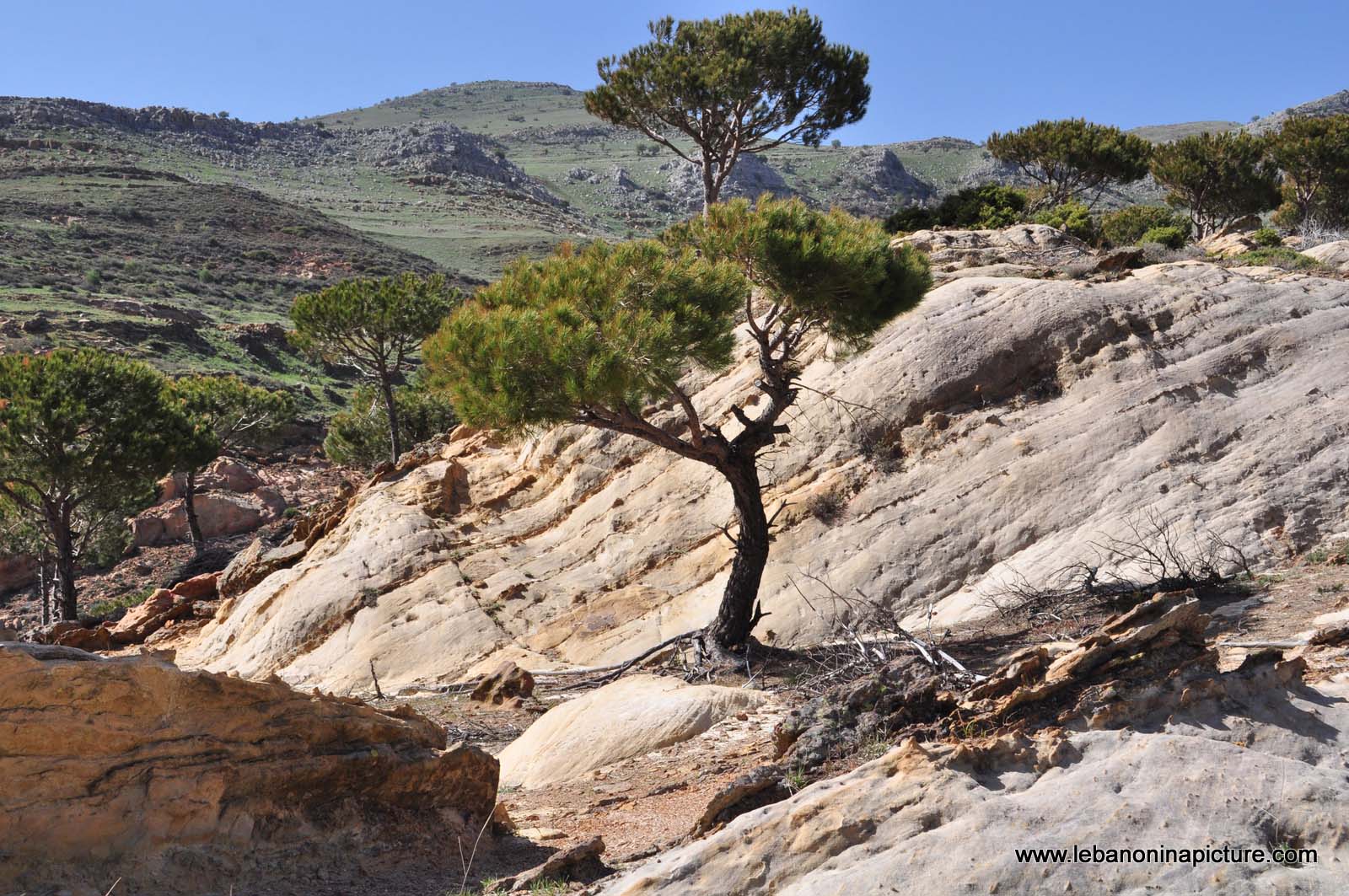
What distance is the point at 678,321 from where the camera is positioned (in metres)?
10.4

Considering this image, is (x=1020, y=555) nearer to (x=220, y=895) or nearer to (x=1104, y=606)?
(x=1104, y=606)

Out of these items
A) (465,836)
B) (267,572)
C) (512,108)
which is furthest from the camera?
(512,108)

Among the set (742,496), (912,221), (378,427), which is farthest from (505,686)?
(378,427)

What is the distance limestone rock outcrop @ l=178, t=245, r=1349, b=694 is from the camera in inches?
465

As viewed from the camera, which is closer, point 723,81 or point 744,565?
point 744,565

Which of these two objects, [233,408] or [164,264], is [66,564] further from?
[164,264]

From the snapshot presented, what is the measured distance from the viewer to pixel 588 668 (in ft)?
42.6

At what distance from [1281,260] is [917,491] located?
730 centimetres

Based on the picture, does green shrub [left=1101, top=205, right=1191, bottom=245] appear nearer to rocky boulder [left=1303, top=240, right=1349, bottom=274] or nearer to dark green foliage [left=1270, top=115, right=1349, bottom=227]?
Result: dark green foliage [left=1270, top=115, right=1349, bottom=227]

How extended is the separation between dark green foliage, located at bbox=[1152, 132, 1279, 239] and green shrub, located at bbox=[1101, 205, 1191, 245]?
2.99 ft

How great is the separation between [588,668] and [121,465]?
19282 mm

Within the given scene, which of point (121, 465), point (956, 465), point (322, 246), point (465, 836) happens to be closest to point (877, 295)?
point (956, 465)

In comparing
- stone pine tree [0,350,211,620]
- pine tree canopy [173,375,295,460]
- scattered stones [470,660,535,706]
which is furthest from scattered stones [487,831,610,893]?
pine tree canopy [173,375,295,460]

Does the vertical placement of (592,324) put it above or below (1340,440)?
above
